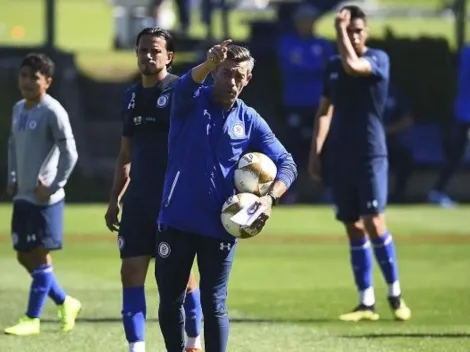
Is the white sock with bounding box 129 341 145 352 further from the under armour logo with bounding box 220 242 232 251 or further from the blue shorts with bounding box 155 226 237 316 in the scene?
the under armour logo with bounding box 220 242 232 251

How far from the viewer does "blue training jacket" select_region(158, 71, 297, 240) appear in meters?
8.34

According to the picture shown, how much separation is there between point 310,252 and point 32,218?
556cm

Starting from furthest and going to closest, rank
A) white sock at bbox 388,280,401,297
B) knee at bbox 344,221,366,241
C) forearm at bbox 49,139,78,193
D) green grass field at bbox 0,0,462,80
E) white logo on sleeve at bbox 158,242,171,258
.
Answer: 1. green grass field at bbox 0,0,462,80
2. knee at bbox 344,221,366,241
3. white sock at bbox 388,280,401,297
4. forearm at bbox 49,139,78,193
5. white logo on sleeve at bbox 158,242,171,258

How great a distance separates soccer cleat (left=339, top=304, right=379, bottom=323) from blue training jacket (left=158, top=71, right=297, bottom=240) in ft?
10.5

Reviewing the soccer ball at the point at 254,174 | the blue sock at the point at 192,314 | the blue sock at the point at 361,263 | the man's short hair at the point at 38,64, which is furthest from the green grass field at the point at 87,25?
the soccer ball at the point at 254,174

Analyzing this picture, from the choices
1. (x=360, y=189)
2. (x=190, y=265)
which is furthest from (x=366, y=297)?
(x=190, y=265)

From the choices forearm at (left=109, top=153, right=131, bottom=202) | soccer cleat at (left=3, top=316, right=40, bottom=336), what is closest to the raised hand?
forearm at (left=109, top=153, right=131, bottom=202)

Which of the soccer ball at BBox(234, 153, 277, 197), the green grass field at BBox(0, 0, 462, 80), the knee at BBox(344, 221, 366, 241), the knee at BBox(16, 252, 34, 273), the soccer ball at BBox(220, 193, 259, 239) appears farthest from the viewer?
the green grass field at BBox(0, 0, 462, 80)

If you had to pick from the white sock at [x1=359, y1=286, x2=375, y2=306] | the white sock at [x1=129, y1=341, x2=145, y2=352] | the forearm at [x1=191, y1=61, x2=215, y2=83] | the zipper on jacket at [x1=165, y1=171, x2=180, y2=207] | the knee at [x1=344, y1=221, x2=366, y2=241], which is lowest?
the white sock at [x1=359, y1=286, x2=375, y2=306]

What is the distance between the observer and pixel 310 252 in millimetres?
15891

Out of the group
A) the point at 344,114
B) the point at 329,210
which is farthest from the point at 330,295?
the point at 329,210

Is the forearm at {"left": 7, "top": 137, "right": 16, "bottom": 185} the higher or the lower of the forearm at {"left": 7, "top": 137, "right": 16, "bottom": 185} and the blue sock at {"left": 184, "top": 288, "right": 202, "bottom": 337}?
the higher

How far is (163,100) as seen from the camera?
9102mm

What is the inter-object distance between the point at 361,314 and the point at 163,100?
10.3 ft
